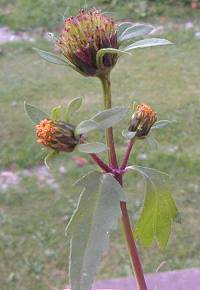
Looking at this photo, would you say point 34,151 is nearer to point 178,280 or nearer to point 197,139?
point 197,139

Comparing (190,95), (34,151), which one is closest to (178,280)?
(34,151)

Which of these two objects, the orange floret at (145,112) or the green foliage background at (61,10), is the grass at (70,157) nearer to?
the green foliage background at (61,10)

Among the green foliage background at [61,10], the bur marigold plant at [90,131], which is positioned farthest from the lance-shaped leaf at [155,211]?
the green foliage background at [61,10]

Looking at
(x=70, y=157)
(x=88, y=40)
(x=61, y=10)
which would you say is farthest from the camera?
(x=61, y=10)

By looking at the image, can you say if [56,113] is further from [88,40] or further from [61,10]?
[61,10]

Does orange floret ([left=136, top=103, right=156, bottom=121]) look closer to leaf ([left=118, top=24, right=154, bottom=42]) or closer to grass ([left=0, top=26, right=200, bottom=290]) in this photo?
Answer: leaf ([left=118, top=24, right=154, bottom=42])

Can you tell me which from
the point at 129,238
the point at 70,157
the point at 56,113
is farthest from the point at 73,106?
the point at 70,157
